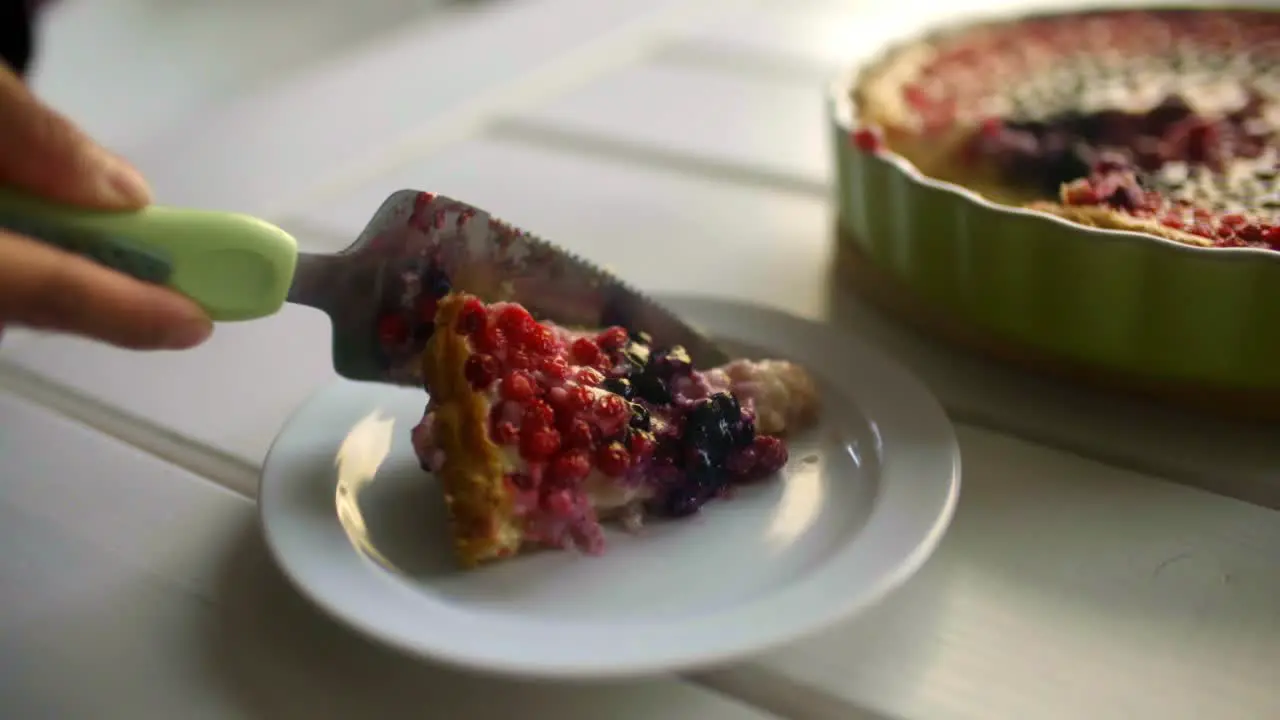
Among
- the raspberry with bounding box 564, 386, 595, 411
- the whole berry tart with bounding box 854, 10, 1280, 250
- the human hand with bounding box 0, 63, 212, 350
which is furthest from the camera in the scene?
the whole berry tart with bounding box 854, 10, 1280, 250

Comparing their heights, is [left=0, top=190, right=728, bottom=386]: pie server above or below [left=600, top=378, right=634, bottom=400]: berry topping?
above

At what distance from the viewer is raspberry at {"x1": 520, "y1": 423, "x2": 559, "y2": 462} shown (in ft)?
1.97

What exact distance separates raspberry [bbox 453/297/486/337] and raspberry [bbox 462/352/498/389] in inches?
0.7

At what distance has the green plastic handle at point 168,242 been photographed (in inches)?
22.9

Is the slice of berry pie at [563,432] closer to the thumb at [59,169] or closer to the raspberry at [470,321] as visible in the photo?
the raspberry at [470,321]

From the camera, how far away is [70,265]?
524 mm

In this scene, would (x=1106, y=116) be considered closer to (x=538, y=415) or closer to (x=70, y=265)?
(x=538, y=415)

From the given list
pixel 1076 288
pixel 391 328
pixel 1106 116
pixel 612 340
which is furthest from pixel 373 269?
pixel 1106 116

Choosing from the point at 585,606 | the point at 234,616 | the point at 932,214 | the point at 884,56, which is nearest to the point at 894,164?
the point at 932,214

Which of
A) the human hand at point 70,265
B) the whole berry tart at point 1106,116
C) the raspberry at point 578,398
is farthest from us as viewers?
the whole berry tart at point 1106,116

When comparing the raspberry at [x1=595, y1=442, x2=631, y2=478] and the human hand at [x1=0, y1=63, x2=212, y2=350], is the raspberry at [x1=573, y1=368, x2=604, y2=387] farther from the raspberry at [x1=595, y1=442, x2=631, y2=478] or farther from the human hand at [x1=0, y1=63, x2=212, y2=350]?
the human hand at [x1=0, y1=63, x2=212, y2=350]

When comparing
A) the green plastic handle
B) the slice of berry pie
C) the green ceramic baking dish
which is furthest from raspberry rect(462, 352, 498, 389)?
the green ceramic baking dish

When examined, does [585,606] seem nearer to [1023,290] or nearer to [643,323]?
[643,323]

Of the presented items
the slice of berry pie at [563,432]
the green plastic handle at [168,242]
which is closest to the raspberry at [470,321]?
the slice of berry pie at [563,432]
